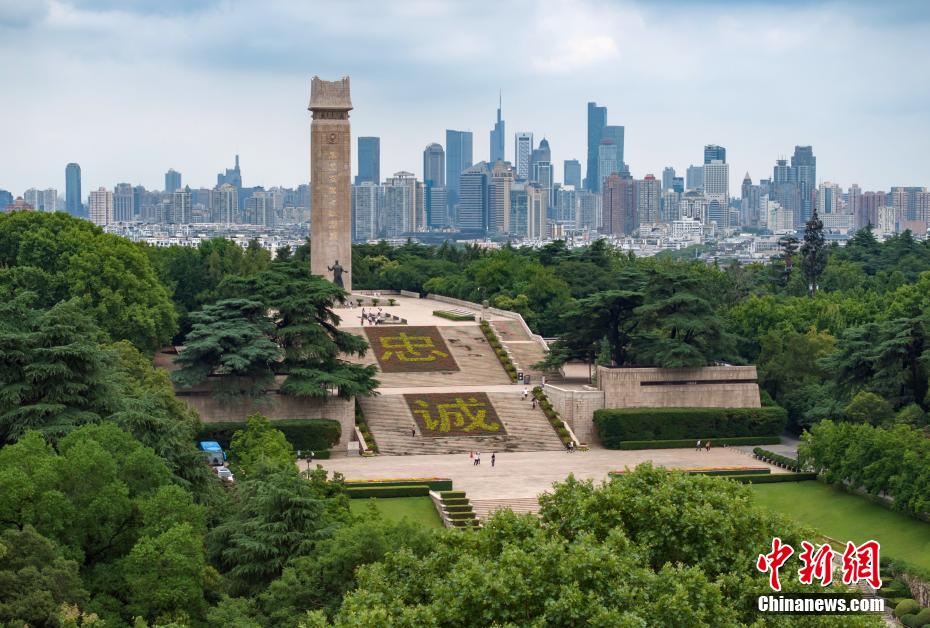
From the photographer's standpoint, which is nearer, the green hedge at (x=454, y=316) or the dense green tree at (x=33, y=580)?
the dense green tree at (x=33, y=580)

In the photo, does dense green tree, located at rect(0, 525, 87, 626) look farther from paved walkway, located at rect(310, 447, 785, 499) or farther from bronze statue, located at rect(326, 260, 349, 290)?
bronze statue, located at rect(326, 260, 349, 290)

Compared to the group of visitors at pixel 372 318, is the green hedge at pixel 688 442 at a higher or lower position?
lower

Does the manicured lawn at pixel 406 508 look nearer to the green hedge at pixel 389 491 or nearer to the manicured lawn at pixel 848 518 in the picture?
the green hedge at pixel 389 491

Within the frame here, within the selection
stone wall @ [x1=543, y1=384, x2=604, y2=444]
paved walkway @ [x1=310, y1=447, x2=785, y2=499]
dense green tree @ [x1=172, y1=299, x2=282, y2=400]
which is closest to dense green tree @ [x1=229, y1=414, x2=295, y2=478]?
dense green tree @ [x1=172, y1=299, x2=282, y2=400]

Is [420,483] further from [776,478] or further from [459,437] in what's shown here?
[776,478]

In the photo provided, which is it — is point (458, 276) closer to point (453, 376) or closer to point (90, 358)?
point (453, 376)

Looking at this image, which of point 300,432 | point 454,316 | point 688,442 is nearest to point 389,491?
point 300,432

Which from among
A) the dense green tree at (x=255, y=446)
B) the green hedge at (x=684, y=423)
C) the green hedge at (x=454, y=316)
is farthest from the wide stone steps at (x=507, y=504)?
the green hedge at (x=454, y=316)

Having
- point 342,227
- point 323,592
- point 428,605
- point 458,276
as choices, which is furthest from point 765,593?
point 458,276
